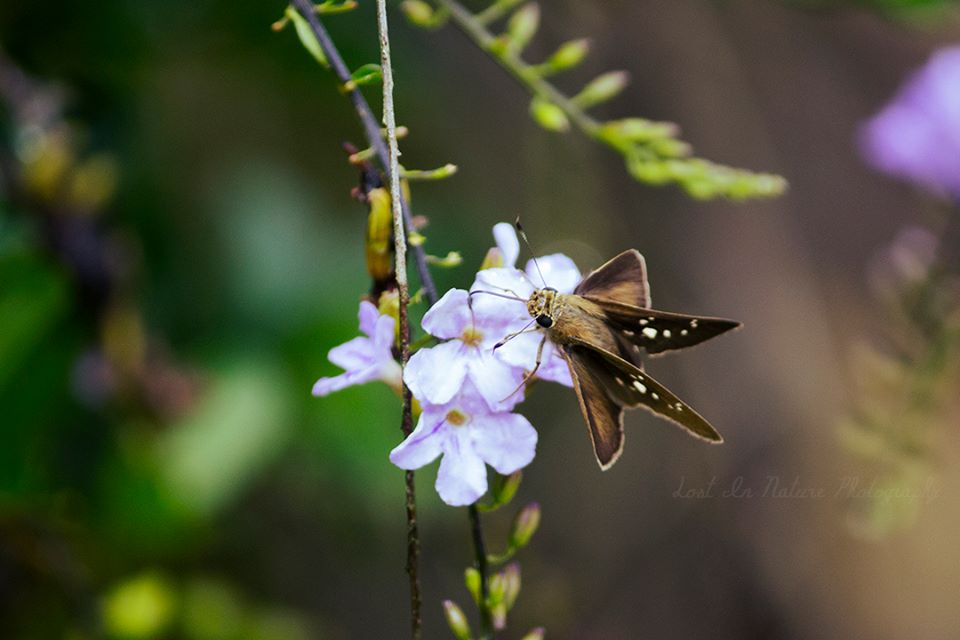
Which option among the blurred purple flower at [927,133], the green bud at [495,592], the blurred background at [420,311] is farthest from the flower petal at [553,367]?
the blurred purple flower at [927,133]

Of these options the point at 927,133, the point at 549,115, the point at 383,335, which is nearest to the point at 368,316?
the point at 383,335

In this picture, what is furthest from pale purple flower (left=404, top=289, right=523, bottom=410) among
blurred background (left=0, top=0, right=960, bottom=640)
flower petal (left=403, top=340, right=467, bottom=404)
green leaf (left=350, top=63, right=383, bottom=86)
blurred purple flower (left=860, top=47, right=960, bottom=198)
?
blurred purple flower (left=860, top=47, right=960, bottom=198)

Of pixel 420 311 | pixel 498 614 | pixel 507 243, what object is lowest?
pixel 420 311

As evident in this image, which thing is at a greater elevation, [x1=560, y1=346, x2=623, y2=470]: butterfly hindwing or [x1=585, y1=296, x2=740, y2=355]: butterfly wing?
[x1=585, y1=296, x2=740, y2=355]: butterfly wing

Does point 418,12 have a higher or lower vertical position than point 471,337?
higher

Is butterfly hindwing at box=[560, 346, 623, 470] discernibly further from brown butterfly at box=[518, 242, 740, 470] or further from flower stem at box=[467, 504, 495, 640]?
flower stem at box=[467, 504, 495, 640]

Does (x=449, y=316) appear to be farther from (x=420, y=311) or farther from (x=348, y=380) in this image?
(x=420, y=311)

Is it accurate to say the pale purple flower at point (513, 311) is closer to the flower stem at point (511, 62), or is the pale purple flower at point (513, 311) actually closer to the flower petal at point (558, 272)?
the flower petal at point (558, 272)
